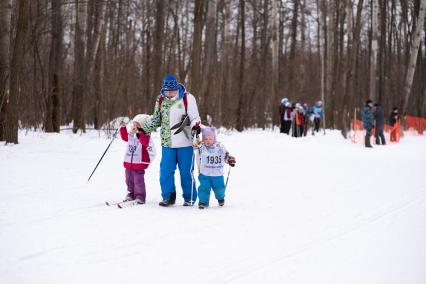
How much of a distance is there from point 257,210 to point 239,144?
8566mm

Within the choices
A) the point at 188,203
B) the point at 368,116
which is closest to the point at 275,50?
the point at 368,116

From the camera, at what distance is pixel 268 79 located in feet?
96.2

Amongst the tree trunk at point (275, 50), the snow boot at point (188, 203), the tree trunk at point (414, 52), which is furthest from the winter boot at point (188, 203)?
the tree trunk at point (414, 52)

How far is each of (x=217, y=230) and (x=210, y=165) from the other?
147 cm

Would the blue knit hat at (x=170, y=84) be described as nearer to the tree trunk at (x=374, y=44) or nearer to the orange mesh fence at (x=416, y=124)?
the tree trunk at (x=374, y=44)

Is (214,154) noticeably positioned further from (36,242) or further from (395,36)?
(395,36)

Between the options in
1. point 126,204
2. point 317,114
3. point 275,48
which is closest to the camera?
point 126,204

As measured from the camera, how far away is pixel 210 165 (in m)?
6.17

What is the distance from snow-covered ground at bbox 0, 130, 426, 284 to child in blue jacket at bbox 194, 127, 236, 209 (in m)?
0.19

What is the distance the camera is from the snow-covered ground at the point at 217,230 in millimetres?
3551

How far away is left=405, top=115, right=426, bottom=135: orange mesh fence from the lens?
2494 centimetres

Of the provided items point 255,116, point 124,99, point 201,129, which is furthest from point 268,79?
point 201,129

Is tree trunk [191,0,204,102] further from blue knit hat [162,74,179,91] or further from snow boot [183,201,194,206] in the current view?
snow boot [183,201,194,206]

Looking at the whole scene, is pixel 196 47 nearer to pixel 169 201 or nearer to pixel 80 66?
pixel 80 66
